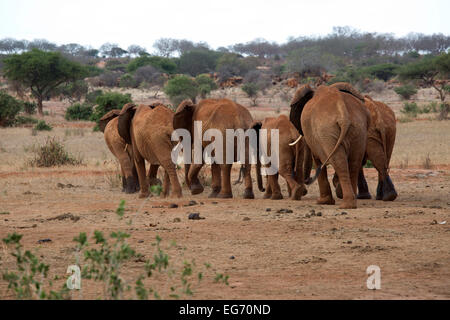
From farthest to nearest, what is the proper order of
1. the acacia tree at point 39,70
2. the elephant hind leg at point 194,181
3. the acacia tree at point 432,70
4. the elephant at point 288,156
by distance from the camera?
the acacia tree at point 39,70 → the acacia tree at point 432,70 → the elephant hind leg at point 194,181 → the elephant at point 288,156

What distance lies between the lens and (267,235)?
7508 mm

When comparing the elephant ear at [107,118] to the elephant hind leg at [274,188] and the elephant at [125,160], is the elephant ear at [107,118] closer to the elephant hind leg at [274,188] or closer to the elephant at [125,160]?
the elephant at [125,160]

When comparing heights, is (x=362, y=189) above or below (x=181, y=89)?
below

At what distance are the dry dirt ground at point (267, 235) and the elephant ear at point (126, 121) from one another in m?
1.10

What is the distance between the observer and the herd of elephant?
9289 millimetres

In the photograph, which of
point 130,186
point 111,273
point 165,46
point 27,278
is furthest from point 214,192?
point 165,46

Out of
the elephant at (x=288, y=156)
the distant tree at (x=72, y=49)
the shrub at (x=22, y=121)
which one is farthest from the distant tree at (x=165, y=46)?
the elephant at (x=288, y=156)

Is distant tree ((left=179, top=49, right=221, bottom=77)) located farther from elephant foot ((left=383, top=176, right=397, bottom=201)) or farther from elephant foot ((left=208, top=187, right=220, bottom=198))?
elephant foot ((left=383, top=176, right=397, bottom=201))

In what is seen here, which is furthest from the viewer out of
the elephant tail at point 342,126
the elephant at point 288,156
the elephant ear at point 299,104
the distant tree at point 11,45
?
the distant tree at point 11,45

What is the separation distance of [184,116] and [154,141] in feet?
2.32

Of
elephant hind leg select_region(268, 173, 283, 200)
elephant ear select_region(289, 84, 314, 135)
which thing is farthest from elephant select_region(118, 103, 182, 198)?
elephant ear select_region(289, 84, 314, 135)

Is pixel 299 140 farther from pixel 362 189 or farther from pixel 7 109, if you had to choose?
pixel 7 109

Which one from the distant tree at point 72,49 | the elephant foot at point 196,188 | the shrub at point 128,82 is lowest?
the elephant foot at point 196,188

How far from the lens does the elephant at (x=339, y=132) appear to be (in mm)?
9156
